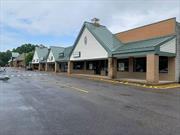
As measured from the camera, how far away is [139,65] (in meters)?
26.2

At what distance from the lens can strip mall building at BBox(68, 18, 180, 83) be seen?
20.9m

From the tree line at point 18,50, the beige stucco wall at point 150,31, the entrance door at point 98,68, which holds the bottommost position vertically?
the entrance door at point 98,68

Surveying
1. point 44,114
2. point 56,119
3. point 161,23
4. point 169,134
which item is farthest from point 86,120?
point 161,23

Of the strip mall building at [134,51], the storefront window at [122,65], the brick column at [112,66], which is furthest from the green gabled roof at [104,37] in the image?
the storefront window at [122,65]

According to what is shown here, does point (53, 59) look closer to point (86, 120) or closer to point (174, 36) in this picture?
point (174, 36)

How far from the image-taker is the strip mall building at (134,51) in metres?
20.9

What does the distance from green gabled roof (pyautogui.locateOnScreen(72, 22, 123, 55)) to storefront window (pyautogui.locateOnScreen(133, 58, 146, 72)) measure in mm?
3492

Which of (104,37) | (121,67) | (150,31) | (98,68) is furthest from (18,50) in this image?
(150,31)

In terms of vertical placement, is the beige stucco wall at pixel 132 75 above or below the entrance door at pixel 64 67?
below

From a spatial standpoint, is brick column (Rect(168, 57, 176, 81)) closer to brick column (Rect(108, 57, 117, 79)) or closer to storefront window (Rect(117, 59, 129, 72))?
storefront window (Rect(117, 59, 129, 72))

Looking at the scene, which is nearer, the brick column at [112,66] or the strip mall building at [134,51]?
the strip mall building at [134,51]

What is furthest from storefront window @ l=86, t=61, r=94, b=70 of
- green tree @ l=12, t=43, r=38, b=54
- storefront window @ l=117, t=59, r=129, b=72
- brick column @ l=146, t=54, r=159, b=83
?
green tree @ l=12, t=43, r=38, b=54

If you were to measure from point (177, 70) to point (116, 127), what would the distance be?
18.3 m

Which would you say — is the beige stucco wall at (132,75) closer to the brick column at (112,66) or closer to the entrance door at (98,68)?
the brick column at (112,66)
